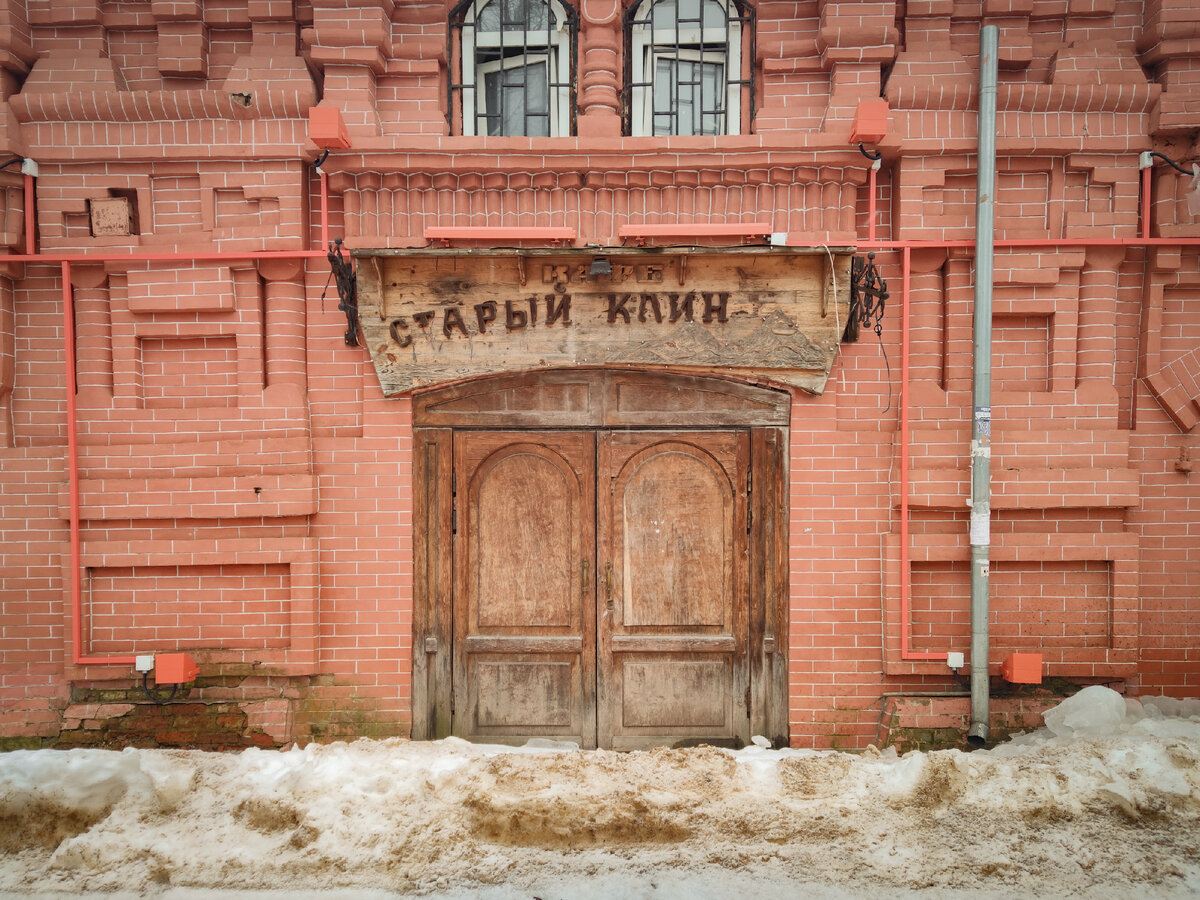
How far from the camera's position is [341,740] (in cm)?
450

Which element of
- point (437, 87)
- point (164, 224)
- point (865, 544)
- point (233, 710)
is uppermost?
point (437, 87)

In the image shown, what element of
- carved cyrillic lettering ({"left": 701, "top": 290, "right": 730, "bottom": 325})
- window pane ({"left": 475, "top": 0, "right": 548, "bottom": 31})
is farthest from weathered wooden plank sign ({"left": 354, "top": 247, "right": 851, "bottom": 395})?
window pane ({"left": 475, "top": 0, "right": 548, "bottom": 31})

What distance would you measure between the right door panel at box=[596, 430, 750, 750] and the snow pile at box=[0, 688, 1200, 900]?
20.3 inches

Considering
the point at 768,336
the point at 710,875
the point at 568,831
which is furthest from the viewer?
the point at 768,336

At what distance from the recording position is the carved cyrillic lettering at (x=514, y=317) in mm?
4434

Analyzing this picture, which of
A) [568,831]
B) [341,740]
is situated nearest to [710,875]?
[568,831]

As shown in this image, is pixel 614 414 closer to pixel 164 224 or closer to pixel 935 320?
pixel 935 320

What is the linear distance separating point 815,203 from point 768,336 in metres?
0.94

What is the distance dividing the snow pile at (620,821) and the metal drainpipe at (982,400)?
47 centimetres

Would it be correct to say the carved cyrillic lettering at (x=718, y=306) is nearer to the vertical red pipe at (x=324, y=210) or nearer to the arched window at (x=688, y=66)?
the arched window at (x=688, y=66)

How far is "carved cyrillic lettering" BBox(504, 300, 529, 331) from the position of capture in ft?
14.5

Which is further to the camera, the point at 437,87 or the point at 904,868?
the point at 437,87

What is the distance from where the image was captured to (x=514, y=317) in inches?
175

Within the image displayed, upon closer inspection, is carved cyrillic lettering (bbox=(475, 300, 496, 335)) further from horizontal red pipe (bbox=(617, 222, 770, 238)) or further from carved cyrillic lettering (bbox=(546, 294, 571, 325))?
horizontal red pipe (bbox=(617, 222, 770, 238))
